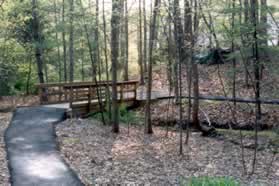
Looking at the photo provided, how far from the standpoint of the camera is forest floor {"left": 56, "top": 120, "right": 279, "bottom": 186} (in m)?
7.34

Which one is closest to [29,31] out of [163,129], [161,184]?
[163,129]

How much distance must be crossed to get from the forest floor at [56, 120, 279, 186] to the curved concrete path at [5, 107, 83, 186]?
28 centimetres

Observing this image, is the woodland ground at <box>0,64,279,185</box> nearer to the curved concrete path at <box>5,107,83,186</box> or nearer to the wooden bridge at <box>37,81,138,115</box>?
the curved concrete path at <box>5,107,83,186</box>

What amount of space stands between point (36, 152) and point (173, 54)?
700 centimetres

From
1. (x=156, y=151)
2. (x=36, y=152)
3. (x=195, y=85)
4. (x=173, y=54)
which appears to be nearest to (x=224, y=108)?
(x=195, y=85)

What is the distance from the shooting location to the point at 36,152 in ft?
26.8

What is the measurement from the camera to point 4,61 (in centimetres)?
1536

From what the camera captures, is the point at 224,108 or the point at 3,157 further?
the point at 224,108

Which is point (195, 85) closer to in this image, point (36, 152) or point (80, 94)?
point (80, 94)

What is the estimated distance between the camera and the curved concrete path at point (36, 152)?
21.4 feet

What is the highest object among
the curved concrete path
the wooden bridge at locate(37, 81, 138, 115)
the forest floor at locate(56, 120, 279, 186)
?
the wooden bridge at locate(37, 81, 138, 115)

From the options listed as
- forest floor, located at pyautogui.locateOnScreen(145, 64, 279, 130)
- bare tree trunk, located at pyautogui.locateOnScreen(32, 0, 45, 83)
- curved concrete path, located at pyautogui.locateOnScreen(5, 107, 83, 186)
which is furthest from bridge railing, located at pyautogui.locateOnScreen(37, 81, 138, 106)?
forest floor, located at pyautogui.locateOnScreen(145, 64, 279, 130)

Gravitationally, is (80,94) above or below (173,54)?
below

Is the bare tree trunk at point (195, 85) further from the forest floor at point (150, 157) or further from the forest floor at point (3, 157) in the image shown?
the forest floor at point (3, 157)
